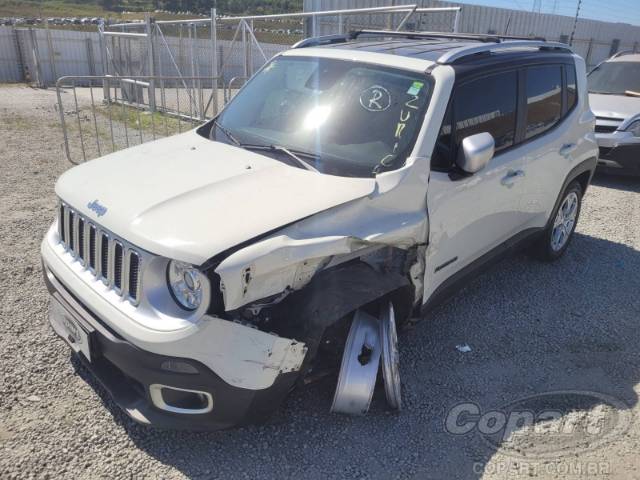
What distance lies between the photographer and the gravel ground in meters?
2.65

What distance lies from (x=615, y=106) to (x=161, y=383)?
8.82 meters

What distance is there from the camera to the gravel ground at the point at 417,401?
2.65 metres

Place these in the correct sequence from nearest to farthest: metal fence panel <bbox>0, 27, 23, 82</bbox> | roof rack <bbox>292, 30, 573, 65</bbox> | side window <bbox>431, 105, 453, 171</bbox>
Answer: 1. side window <bbox>431, 105, 453, 171</bbox>
2. roof rack <bbox>292, 30, 573, 65</bbox>
3. metal fence panel <bbox>0, 27, 23, 82</bbox>

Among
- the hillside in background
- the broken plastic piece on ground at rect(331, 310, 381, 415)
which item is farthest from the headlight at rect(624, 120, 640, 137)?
the hillside in background

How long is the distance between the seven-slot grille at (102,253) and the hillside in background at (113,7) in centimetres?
4526

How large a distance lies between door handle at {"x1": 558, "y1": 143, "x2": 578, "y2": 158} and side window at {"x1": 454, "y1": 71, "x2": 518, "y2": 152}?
3.13 ft

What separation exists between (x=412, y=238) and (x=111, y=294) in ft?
5.39

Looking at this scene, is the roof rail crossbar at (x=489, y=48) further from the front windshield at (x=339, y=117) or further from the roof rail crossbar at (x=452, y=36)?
the front windshield at (x=339, y=117)

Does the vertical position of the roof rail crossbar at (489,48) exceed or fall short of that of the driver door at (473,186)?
it exceeds it

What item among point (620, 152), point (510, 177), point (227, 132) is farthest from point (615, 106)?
point (227, 132)

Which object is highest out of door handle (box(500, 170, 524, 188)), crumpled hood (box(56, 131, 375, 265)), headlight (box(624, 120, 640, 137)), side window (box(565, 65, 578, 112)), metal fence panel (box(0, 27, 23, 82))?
side window (box(565, 65, 578, 112))

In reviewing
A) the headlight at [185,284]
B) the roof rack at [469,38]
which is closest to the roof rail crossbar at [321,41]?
the roof rack at [469,38]

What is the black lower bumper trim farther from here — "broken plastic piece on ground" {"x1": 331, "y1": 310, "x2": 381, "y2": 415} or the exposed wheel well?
"broken plastic piece on ground" {"x1": 331, "y1": 310, "x2": 381, "y2": 415}

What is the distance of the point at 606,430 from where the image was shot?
3.00 m
